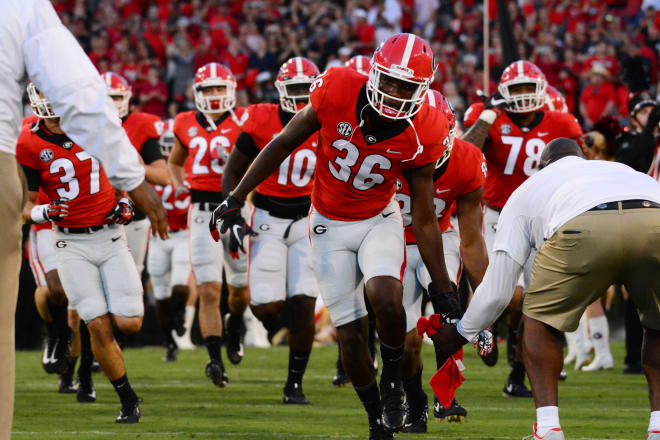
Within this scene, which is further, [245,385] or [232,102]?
[232,102]

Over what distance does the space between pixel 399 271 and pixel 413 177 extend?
45 centimetres

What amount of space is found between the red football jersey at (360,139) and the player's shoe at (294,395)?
2.27 m

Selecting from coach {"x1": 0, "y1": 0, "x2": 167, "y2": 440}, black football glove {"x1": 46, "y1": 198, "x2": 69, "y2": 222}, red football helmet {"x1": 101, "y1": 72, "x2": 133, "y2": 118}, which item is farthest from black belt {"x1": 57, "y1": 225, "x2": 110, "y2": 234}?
coach {"x1": 0, "y1": 0, "x2": 167, "y2": 440}

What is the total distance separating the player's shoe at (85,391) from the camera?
739 cm

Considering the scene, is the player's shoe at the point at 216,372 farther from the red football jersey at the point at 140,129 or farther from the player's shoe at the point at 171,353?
the player's shoe at the point at 171,353

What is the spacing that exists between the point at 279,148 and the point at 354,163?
360mm

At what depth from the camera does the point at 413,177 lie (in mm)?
5242

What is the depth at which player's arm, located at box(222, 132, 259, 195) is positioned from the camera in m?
6.63

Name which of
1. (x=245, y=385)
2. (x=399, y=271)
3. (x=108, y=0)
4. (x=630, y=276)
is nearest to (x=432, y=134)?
(x=399, y=271)

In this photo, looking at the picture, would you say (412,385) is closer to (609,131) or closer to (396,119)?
(396,119)

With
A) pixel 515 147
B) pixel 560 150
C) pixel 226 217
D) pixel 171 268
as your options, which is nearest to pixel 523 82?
pixel 515 147

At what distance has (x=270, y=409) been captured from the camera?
6973 millimetres

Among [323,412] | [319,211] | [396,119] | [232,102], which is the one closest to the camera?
[396,119]

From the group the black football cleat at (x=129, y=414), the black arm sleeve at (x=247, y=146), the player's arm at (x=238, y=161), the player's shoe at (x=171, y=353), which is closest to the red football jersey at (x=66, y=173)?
the player's arm at (x=238, y=161)
